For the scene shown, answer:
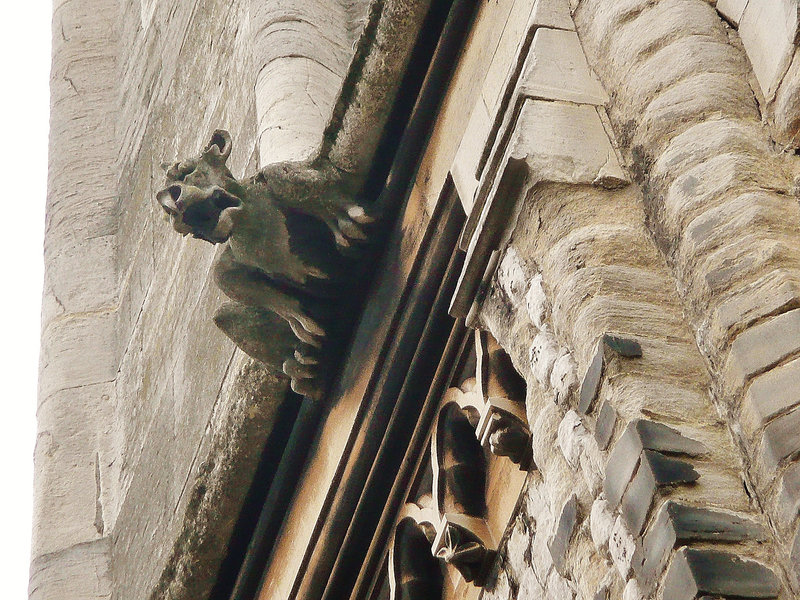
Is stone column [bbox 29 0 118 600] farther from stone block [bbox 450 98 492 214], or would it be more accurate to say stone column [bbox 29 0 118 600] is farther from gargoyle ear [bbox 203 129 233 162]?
stone block [bbox 450 98 492 214]

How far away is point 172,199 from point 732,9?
1.44 meters

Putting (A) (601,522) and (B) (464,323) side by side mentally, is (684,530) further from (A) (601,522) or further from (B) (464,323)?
(B) (464,323)

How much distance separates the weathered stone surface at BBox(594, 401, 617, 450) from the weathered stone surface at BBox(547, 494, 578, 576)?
0.57ft

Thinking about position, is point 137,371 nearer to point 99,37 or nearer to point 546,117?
point 99,37

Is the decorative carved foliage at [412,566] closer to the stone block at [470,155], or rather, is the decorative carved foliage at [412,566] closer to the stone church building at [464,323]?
the stone church building at [464,323]

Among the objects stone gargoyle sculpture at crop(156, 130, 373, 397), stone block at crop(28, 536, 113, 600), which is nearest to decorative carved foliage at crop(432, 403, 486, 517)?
stone gargoyle sculpture at crop(156, 130, 373, 397)

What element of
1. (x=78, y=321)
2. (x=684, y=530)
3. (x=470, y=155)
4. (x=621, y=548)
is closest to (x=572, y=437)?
(x=621, y=548)

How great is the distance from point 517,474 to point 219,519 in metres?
1.35

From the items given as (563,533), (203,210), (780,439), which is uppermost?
(203,210)

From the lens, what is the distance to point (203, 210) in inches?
144

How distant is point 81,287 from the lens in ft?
22.5

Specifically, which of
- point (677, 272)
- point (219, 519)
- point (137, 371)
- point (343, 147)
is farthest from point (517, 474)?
point (137, 371)

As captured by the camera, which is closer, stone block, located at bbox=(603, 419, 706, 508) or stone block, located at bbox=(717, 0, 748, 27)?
stone block, located at bbox=(603, 419, 706, 508)

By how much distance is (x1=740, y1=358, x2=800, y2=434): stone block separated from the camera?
A: 221cm
